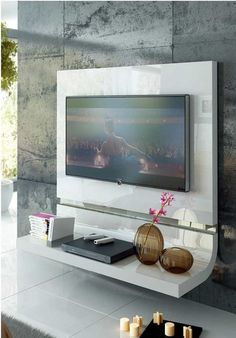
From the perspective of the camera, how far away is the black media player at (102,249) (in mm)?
2895

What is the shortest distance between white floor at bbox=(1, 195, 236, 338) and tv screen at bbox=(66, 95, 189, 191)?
76cm

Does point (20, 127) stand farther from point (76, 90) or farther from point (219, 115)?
point (219, 115)

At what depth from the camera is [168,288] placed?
2.61 metres

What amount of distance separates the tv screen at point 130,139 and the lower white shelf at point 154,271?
1.55 ft

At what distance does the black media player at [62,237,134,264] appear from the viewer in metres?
2.89

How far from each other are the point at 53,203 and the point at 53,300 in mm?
1069

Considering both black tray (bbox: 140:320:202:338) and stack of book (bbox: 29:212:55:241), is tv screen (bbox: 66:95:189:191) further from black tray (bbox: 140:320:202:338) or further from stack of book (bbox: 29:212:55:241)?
black tray (bbox: 140:320:202:338)

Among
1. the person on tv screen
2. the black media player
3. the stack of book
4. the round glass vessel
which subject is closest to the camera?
the round glass vessel

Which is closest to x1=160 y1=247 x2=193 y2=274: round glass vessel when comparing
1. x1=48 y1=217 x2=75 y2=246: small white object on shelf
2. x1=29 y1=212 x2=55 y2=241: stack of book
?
x1=48 y1=217 x2=75 y2=246: small white object on shelf

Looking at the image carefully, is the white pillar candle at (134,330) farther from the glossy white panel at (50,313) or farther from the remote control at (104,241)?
the remote control at (104,241)

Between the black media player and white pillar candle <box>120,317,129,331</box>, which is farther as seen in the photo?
the black media player

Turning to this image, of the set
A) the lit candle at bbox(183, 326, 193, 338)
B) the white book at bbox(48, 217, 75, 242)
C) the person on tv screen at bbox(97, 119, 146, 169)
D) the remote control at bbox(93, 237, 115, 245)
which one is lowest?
the lit candle at bbox(183, 326, 193, 338)

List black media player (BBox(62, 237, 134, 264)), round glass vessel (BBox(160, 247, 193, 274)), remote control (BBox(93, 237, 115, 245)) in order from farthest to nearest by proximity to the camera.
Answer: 1. remote control (BBox(93, 237, 115, 245))
2. black media player (BBox(62, 237, 134, 264))
3. round glass vessel (BBox(160, 247, 193, 274))

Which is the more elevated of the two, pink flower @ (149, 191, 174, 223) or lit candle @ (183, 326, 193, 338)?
pink flower @ (149, 191, 174, 223)
